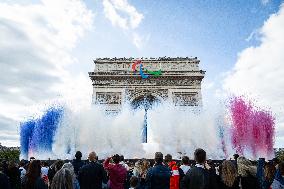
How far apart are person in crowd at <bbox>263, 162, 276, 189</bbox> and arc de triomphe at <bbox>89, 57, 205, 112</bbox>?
29018mm

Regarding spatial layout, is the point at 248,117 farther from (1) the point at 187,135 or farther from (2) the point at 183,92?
(2) the point at 183,92

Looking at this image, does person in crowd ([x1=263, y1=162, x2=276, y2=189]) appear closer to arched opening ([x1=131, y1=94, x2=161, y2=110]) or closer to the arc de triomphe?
the arc de triomphe

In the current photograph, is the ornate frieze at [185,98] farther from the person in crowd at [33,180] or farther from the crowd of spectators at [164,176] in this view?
the person in crowd at [33,180]

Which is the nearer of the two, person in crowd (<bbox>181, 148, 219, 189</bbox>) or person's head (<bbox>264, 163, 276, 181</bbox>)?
person in crowd (<bbox>181, 148, 219, 189</bbox>)

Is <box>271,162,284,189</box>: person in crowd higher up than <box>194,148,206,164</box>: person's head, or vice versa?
<box>194,148,206,164</box>: person's head

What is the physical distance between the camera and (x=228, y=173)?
4.52 metres

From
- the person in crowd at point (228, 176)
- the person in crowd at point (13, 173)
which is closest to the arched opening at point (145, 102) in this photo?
the person in crowd at point (13, 173)

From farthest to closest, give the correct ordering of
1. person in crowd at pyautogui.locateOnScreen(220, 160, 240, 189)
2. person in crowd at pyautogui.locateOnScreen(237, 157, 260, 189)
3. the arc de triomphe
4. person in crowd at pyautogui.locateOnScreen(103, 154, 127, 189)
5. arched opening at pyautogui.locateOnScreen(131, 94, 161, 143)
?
arched opening at pyautogui.locateOnScreen(131, 94, 161, 143) < the arc de triomphe < person in crowd at pyautogui.locateOnScreen(103, 154, 127, 189) < person in crowd at pyautogui.locateOnScreen(237, 157, 260, 189) < person in crowd at pyautogui.locateOnScreen(220, 160, 240, 189)

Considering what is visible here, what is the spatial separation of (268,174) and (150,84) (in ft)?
99.3

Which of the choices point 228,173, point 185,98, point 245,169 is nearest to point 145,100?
point 185,98

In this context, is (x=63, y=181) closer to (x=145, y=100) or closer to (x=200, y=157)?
(x=200, y=157)

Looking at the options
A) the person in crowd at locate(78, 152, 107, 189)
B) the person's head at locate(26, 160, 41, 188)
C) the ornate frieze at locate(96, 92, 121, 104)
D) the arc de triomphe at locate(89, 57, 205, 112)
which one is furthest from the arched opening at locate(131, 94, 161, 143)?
the person's head at locate(26, 160, 41, 188)

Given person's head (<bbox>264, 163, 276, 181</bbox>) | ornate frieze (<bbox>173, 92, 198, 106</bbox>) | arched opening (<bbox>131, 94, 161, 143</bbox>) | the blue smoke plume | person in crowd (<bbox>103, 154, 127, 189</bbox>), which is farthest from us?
arched opening (<bbox>131, 94, 161, 143</bbox>)

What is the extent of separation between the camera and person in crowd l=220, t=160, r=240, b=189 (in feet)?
14.7
